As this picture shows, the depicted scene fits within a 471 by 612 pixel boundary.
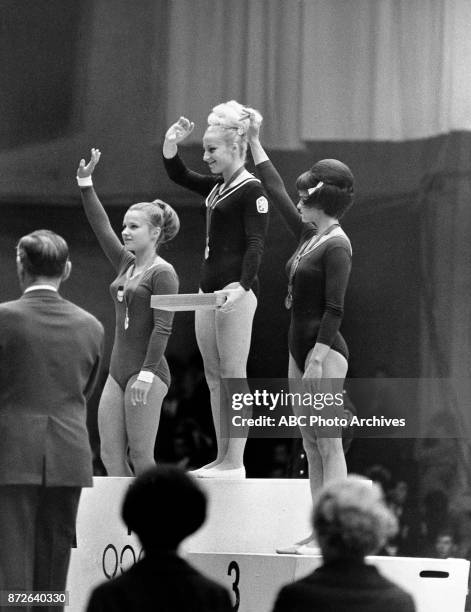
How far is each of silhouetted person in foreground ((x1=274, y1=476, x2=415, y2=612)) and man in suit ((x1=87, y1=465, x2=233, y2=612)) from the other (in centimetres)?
18

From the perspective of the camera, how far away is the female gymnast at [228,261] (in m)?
5.36

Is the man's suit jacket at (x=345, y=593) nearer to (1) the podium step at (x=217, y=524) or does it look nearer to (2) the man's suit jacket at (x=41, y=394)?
(2) the man's suit jacket at (x=41, y=394)

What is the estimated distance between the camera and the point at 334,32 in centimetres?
594

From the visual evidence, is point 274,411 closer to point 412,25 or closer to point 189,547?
point 189,547

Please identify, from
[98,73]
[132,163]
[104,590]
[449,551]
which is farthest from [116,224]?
[104,590]

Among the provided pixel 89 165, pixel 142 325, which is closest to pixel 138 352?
pixel 142 325

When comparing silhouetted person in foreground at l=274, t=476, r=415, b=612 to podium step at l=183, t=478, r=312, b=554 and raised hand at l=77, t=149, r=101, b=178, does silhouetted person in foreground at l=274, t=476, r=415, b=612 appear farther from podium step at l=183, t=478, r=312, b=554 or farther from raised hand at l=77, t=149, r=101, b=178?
raised hand at l=77, t=149, r=101, b=178

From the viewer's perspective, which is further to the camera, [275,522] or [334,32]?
[334,32]

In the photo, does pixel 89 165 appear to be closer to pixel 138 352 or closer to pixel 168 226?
pixel 168 226

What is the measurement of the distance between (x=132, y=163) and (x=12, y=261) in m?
0.62

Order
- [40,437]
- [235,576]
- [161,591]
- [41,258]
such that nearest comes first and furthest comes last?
1. [161,591]
2. [40,437]
3. [41,258]
4. [235,576]

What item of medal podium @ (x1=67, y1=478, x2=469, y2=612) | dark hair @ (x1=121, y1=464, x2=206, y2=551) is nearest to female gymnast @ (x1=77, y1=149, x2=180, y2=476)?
medal podium @ (x1=67, y1=478, x2=469, y2=612)

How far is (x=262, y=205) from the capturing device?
211 inches

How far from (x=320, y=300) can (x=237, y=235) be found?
439 millimetres
